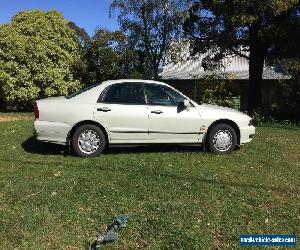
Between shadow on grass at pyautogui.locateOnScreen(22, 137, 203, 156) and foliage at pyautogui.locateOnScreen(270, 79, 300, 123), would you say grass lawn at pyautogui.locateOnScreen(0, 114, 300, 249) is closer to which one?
shadow on grass at pyautogui.locateOnScreen(22, 137, 203, 156)

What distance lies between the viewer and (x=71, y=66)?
64.8ft

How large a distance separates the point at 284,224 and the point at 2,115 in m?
13.3

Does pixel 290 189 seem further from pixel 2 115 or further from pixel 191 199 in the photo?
pixel 2 115

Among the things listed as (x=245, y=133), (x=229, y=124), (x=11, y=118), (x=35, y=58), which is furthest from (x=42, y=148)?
(x=35, y=58)

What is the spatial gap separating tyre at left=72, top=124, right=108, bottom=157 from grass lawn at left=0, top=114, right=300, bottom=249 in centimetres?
19

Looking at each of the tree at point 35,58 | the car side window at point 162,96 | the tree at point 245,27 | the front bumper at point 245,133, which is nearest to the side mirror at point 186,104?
the car side window at point 162,96

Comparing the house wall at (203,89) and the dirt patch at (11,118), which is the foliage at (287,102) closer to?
the house wall at (203,89)

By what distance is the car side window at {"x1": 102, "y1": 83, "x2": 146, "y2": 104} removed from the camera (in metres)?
9.20

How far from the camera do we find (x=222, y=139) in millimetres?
9523

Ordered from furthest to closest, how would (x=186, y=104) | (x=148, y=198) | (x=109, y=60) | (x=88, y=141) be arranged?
(x=109, y=60) < (x=186, y=104) < (x=88, y=141) < (x=148, y=198)

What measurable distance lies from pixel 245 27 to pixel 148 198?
12.8m

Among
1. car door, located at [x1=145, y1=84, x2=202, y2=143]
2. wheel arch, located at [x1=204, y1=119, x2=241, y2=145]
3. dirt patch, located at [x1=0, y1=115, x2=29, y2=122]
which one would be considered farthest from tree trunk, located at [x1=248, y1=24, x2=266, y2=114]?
car door, located at [x1=145, y1=84, x2=202, y2=143]

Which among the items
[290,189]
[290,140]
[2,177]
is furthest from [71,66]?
[290,189]

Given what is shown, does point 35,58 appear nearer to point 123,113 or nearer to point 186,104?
point 123,113
